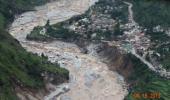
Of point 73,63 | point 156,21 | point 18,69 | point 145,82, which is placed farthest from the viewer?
point 156,21

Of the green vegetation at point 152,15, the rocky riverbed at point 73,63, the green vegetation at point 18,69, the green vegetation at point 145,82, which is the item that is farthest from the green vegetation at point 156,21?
the green vegetation at point 18,69

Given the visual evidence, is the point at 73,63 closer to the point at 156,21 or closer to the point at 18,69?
the point at 18,69

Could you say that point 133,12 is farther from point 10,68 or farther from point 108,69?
point 10,68

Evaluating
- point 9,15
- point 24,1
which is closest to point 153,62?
point 9,15

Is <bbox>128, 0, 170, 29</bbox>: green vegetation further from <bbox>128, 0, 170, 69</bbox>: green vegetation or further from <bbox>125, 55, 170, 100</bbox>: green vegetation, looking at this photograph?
<bbox>125, 55, 170, 100</bbox>: green vegetation

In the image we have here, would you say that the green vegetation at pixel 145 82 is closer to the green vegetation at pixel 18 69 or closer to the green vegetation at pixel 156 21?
the green vegetation at pixel 156 21

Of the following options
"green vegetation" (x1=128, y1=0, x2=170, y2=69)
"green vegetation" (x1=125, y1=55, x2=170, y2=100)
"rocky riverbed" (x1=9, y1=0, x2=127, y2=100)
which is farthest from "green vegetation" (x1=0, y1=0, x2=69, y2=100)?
"green vegetation" (x1=128, y1=0, x2=170, y2=69)

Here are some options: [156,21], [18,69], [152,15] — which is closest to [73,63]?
[18,69]
